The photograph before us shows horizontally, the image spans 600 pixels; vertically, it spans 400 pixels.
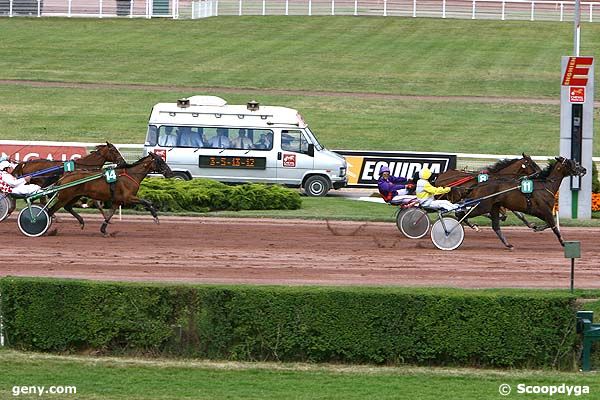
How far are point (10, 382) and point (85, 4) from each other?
154ft

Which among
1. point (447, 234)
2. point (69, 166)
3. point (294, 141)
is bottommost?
point (447, 234)

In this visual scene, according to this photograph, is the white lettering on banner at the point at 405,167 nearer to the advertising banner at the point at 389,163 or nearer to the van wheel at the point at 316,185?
the advertising banner at the point at 389,163

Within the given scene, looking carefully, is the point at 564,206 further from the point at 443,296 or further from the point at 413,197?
the point at 443,296

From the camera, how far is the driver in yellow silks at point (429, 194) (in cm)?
2031

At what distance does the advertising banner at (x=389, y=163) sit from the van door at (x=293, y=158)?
134 centimetres

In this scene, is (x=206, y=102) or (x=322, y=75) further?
(x=322, y=75)

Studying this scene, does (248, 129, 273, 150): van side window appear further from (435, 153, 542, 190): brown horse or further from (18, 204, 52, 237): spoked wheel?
(18, 204, 52, 237): spoked wheel

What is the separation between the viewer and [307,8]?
58875mm

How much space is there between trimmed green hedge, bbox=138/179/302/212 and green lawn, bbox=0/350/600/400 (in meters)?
10.5

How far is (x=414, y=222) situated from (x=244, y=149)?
7.90 metres

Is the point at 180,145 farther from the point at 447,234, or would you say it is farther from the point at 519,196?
the point at 519,196

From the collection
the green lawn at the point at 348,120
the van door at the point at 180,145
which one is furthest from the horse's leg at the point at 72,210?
the green lawn at the point at 348,120

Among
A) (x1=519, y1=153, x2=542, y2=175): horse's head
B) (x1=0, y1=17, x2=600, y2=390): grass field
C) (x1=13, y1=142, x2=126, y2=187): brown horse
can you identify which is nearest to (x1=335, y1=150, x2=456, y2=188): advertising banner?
(x1=0, y1=17, x2=600, y2=390): grass field

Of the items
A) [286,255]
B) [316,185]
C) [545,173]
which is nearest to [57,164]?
[286,255]
